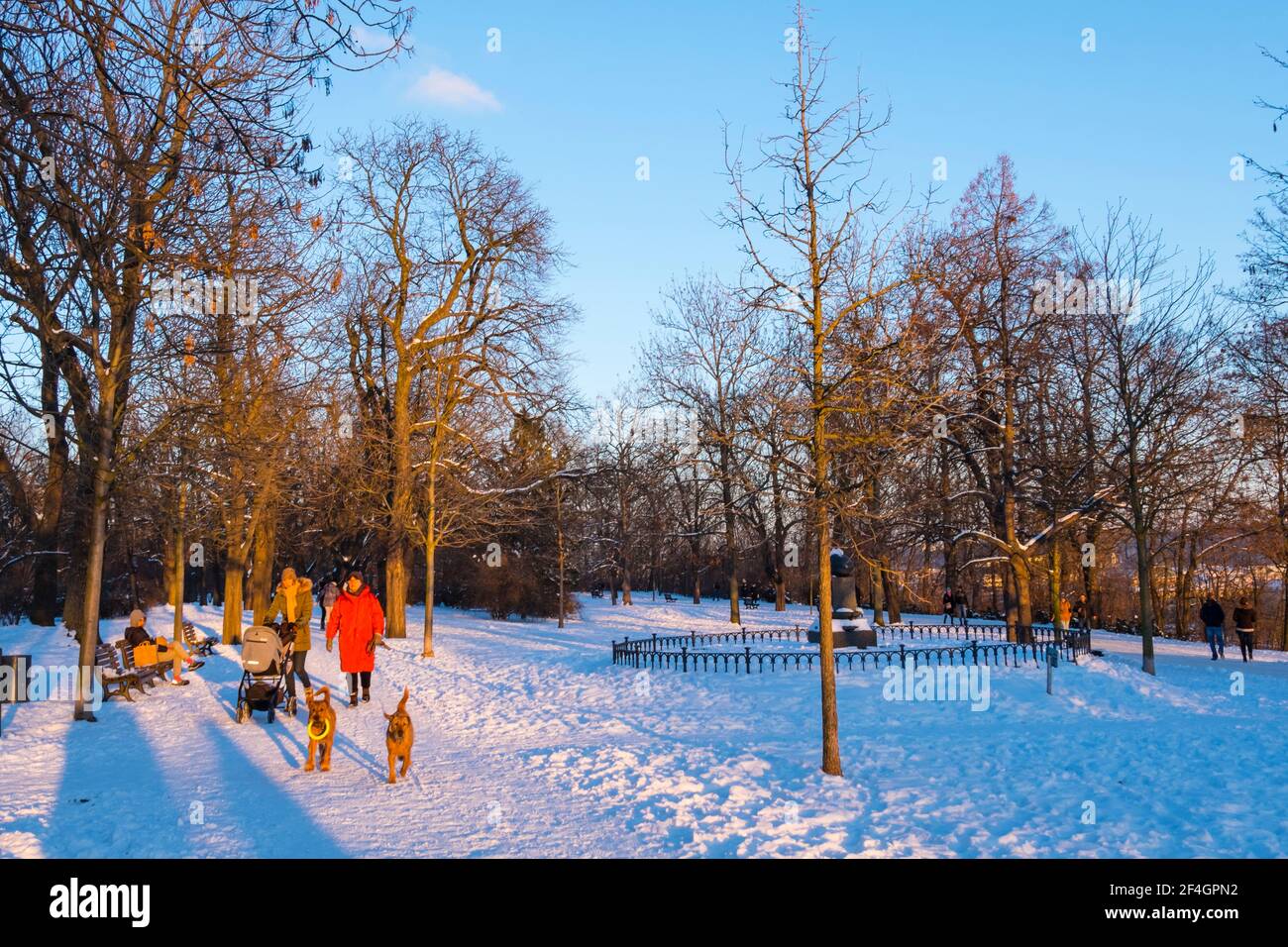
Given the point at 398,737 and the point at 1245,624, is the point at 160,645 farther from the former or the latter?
the point at 1245,624

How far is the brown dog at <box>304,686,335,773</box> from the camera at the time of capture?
29.7 ft

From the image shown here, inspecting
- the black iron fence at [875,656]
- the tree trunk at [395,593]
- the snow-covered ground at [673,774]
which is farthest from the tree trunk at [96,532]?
the tree trunk at [395,593]

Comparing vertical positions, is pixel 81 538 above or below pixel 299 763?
above

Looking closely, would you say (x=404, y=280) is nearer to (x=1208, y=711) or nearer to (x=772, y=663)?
(x=772, y=663)

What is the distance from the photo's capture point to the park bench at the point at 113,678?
43.3 feet

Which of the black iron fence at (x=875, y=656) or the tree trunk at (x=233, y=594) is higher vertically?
the tree trunk at (x=233, y=594)

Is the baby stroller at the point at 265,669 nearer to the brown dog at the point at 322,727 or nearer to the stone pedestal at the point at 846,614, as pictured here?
the brown dog at the point at 322,727

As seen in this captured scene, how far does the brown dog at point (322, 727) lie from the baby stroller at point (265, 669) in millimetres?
2711

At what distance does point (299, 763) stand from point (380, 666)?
9.82 meters

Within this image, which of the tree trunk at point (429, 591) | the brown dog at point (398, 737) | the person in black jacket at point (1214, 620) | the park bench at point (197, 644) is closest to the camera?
the brown dog at point (398, 737)
